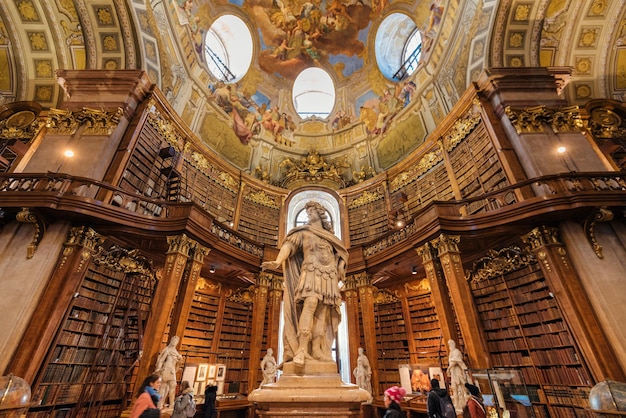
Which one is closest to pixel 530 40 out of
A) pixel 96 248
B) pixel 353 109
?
pixel 353 109

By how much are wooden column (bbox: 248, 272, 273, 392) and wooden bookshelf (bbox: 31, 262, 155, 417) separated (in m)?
3.09

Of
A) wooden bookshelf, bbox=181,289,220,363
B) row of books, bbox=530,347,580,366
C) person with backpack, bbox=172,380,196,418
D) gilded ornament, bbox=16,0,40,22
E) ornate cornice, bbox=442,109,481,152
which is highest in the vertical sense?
gilded ornament, bbox=16,0,40,22

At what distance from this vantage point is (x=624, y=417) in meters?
2.68

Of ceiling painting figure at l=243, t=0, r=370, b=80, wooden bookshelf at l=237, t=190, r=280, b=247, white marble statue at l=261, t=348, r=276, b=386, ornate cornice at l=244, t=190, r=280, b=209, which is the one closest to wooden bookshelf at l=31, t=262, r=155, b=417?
white marble statue at l=261, t=348, r=276, b=386

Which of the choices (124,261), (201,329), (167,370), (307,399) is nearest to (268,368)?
(201,329)

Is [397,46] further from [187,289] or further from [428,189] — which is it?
[187,289]

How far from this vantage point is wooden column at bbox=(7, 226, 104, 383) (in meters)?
4.82

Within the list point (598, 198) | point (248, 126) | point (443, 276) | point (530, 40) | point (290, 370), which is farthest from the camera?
point (248, 126)

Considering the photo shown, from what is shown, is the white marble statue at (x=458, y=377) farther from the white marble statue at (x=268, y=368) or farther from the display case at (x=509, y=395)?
the white marble statue at (x=268, y=368)

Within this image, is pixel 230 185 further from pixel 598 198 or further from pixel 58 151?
pixel 598 198

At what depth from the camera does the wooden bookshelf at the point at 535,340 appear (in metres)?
5.31

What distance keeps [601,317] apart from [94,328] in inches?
386

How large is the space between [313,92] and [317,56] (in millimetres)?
1783

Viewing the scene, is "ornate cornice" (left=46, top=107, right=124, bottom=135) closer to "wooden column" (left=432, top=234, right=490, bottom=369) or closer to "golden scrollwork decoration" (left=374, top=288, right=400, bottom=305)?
"wooden column" (left=432, top=234, right=490, bottom=369)
